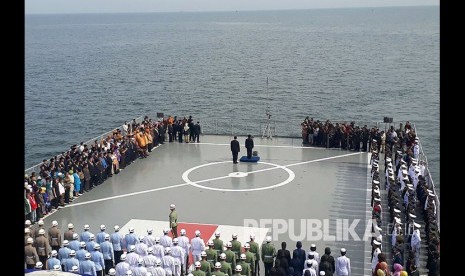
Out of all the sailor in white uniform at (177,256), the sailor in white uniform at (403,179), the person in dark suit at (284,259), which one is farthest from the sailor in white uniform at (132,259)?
the sailor in white uniform at (403,179)

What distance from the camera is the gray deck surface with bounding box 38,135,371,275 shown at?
2219 centimetres

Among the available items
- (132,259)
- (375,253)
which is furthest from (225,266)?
(375,253)

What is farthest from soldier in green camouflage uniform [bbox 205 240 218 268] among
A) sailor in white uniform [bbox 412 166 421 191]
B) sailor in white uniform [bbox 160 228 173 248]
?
sailor in white uniform [bbox 412 166 421 191]

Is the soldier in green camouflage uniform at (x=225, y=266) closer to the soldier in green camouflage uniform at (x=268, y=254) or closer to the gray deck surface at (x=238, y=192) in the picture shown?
the soldier in green camouflage uniform at (x=268, y=254)

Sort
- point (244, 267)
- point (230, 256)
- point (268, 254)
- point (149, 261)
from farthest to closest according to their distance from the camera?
point (268, 254)
point (230, 256)
point (244, 267)
point (149, 261)

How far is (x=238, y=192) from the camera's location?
25.2m

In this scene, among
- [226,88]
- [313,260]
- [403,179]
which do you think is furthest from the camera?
[226,88]

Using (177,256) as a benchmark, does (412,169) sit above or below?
above

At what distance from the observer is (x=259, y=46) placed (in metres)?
166

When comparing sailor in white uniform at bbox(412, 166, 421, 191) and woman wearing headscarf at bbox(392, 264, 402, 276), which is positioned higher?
sailor in white uniform at bbox(412, 166, 421, 191)

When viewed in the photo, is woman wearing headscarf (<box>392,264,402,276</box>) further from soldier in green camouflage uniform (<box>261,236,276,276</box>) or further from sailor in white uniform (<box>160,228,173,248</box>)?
sailor in white uniform (<box>160,228,173,248</box>)

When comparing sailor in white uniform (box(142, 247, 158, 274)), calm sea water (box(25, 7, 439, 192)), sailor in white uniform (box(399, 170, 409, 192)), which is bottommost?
sailor in white uniform (box(142, 247, 158, 274))

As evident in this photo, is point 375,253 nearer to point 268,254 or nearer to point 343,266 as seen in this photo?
point 343,266

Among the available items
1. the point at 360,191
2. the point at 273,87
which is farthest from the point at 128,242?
the point at 273,87
